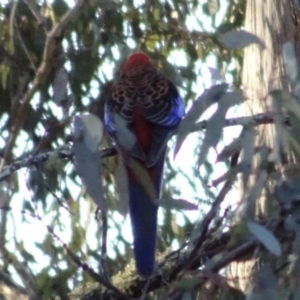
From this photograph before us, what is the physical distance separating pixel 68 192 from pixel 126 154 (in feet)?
3.94

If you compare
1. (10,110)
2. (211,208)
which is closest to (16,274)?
(10,110)

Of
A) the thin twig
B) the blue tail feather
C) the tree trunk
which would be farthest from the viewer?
the thin twig

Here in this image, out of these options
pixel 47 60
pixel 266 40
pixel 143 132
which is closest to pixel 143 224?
pixel 143 132

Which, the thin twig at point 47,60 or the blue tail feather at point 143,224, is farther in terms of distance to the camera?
the thin twig at point 47,60

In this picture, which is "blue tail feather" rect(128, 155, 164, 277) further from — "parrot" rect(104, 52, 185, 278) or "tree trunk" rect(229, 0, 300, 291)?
"tree trunk" rect(229, 0, 300, 291)

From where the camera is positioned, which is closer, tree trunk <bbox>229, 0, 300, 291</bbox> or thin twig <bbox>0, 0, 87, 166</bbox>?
tree trunk <bbox>229, 0, 300, 291</bbox>

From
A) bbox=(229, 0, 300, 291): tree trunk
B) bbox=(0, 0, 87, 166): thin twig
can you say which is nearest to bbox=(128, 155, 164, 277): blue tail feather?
bbox=(229, 0, 300, 291): tree trunk

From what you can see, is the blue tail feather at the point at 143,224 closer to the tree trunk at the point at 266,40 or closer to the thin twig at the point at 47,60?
the tree trunk at the point at 266,40

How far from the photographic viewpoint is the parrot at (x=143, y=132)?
7.25ft

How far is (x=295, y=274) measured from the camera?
65.6 inches

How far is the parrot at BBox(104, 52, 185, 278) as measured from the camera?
221 cm

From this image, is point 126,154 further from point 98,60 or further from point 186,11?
point 186,11

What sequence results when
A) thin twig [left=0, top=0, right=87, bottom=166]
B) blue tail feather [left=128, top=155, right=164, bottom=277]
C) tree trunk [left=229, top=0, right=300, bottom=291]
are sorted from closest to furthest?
1. blue tail feather [left=128, top=155, right=164, bottom=277]
2. tree trunk [left=229, top=0, right=300, bottom=291]
3. thin twig [left=0, top=0, right=87, bottom=166]

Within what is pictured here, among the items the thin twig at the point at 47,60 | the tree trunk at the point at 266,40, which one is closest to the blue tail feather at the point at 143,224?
the tree trunk at the point at 266,40
